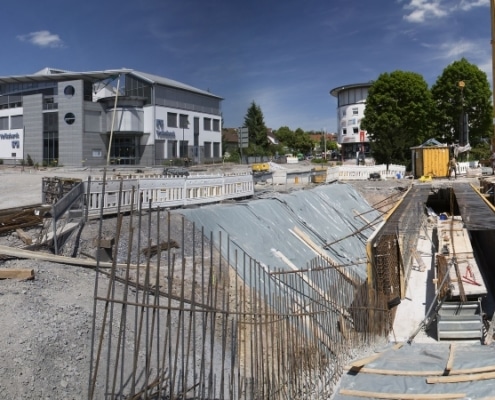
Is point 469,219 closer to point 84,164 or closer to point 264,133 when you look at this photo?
point 84,164

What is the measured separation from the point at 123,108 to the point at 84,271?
44.3 m

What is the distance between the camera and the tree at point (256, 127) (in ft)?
250

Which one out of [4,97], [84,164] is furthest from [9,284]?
[4,97]

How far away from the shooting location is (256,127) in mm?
77312

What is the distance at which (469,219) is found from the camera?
13422mm

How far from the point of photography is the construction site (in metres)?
4.98

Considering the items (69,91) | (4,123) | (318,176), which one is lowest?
(318,176)

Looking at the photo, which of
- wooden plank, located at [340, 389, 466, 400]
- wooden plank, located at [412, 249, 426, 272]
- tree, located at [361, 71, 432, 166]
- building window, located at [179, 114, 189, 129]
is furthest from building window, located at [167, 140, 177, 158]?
wooden plank, located at [340, 389, 466, 400]

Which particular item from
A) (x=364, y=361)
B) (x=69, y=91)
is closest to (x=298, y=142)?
(x=69, y=91)

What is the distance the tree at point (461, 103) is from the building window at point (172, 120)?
2800 centimetres

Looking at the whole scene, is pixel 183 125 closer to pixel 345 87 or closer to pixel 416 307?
pixel 345 87

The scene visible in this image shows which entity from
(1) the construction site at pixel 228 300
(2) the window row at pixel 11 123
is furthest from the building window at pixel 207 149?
(1) the construction site at pixel 228 300

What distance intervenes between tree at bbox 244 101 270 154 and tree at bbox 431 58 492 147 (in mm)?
31042

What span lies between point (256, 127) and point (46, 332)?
2887 inches
